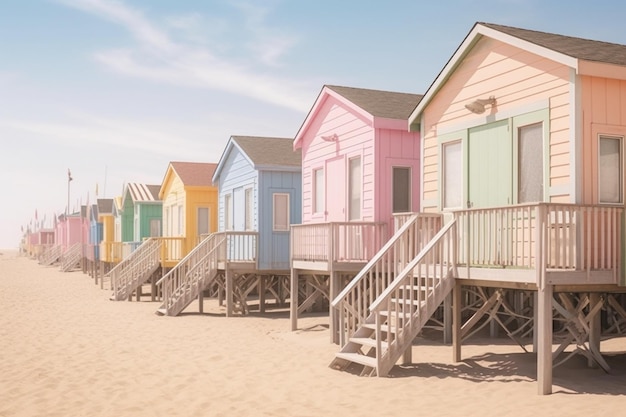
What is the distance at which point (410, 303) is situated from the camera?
11.9 meters

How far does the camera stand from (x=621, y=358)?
14109mm

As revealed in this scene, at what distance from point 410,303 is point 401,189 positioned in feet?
18.5

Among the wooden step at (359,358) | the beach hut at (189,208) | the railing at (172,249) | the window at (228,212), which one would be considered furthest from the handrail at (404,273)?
the railing at (172,249)

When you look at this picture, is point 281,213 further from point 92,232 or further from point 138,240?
point 92,232

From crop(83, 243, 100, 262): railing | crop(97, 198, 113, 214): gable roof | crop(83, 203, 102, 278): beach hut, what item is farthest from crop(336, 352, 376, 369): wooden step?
crop(97, 198, 113, 214): gable roof

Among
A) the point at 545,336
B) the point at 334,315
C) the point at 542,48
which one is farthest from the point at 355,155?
the point at 545,336

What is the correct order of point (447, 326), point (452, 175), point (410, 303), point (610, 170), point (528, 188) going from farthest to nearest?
point (447, 326)
point (452, 175)
point (528, 188)
point (410, 303)
point (610, 170)

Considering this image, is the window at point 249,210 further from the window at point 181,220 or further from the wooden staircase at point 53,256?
the wooden staircase at point 53,256

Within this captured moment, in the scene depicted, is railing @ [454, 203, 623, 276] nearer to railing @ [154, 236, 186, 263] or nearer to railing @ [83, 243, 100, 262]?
railing @ [154, 236, 186, 263]

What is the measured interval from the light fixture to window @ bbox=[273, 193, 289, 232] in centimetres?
1050

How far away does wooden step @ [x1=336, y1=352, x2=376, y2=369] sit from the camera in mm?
11844

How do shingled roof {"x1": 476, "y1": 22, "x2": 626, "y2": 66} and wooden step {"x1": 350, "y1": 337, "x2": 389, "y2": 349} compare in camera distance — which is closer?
shingled roof {"x1": 476, "y1": 22, "x2": 626, "y2": 66}

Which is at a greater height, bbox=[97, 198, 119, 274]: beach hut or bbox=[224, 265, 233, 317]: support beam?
bbox=[97, 198, 119, 274]: beach hut

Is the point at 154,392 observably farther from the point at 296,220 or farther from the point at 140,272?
the point at 140,272
